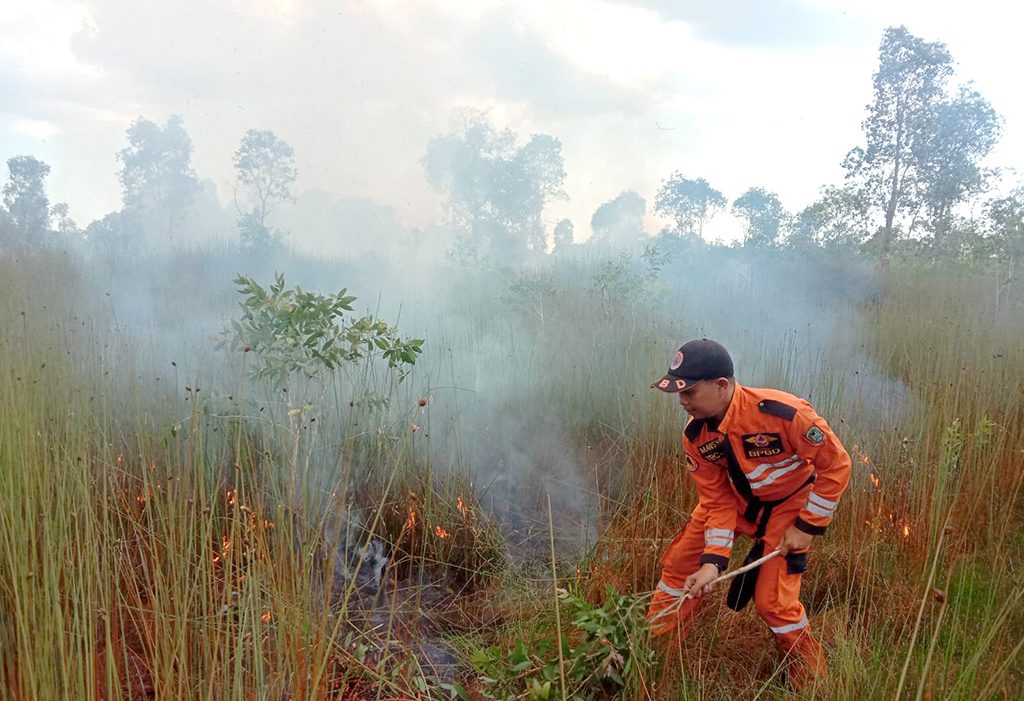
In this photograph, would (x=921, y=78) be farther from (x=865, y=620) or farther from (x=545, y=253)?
(x=865, y=620)

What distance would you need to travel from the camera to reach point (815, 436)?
2.58m

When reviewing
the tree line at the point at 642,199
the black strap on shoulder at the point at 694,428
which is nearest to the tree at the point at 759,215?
the tree line at the point at 642,199

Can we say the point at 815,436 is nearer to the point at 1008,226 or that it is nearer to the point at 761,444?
the point at 761,444

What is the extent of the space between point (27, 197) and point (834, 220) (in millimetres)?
15554

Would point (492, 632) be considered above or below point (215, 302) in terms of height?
below

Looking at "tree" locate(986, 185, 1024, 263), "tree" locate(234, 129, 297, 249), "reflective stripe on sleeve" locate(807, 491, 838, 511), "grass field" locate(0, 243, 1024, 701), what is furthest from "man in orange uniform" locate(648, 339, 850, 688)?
"tree" locate(986, 185, 1024, 263)

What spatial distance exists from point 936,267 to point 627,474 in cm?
1099

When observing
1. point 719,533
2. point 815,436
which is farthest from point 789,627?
point 815,436

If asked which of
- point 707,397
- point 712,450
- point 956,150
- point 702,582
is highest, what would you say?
point 956,150

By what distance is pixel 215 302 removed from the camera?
6.67 meters

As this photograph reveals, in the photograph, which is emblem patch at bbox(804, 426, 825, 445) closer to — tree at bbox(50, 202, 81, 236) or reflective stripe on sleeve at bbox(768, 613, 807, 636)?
reflective stripe on sleeve at bbox(768, 613, 807, 636)

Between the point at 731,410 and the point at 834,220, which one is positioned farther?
the point at 834,220

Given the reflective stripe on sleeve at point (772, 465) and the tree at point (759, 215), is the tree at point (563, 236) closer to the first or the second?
the tree at point (759, 215)

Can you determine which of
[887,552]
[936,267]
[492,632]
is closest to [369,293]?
[492,632]
